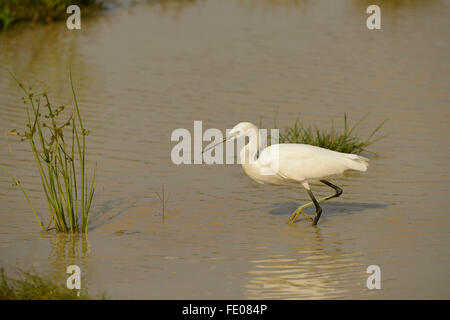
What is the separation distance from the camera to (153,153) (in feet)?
37.6

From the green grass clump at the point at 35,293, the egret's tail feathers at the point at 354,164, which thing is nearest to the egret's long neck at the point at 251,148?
the egret's tail feathers at the point at 354,164

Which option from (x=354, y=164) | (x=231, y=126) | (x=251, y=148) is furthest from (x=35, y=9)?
(x=354, y=164)

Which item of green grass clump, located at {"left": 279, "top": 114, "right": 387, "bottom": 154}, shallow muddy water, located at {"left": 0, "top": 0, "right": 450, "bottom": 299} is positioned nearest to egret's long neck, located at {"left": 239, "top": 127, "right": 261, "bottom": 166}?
shallow muddy water, located at {"left": 0, "top": 0, "right": 450, "bottom": 299}

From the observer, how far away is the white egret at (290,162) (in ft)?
29.5

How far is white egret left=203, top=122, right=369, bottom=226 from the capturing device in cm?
898

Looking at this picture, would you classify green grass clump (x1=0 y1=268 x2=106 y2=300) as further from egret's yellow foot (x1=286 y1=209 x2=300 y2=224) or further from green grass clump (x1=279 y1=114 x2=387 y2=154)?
green grass clump (x1=279 y1=114 x2=387 y2=154)

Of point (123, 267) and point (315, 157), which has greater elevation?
point (315, 157)

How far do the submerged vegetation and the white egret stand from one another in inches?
424

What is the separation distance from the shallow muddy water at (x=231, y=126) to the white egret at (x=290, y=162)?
0.49 m

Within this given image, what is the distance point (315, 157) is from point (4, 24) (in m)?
10.9

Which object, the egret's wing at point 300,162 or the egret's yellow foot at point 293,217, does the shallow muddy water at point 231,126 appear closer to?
the egret's yellow foot at point 293,217

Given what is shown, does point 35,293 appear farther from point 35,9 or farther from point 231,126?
A: point 35,9
